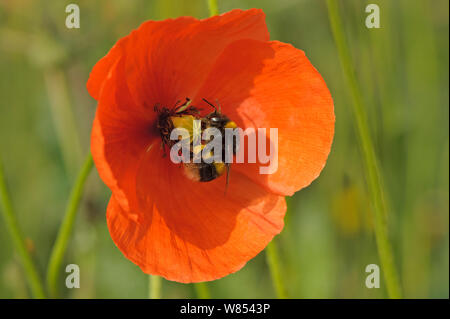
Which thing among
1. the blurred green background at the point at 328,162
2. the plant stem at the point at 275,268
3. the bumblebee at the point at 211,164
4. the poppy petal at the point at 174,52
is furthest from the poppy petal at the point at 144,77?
the blurred green background at the point at 328,162

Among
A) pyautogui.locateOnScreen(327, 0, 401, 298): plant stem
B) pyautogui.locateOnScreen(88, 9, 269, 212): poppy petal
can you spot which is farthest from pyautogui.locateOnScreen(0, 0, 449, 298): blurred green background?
pyautogui.locateOnScreen(88, 9, 269, 212): poppy petal

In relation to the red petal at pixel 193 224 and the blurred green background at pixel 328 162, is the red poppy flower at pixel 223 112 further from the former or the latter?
the blurred green background at pixel 328 162

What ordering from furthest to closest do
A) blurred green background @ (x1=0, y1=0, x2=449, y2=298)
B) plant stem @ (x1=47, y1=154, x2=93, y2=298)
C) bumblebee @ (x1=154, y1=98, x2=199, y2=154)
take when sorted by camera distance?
1. blurred green background @ (x1=0, y1=0, x2=449, y2=298)
2. bumblebee @ (x1=154, y1=98, x2=199, y2=154)
3. plant stem @ (x1=47, y1=154, x2=93, y2=298)

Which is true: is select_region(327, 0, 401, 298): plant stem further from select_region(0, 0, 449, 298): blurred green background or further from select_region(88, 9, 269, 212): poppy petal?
select_region(0, 0, 449, 298): blurred green background

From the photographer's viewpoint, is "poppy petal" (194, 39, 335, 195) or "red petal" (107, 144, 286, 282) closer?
"red petal" (107, 144, 286, 282)

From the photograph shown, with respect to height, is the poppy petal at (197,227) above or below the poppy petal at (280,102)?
below

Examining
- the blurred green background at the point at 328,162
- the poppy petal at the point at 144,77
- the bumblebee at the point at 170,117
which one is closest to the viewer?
the poppy petal at the point at 144,77

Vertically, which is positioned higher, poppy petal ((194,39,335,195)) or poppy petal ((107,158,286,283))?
poppy petal ((194,39,335,195))

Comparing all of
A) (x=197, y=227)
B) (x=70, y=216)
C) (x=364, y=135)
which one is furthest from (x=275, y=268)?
(x=70, y=216)
